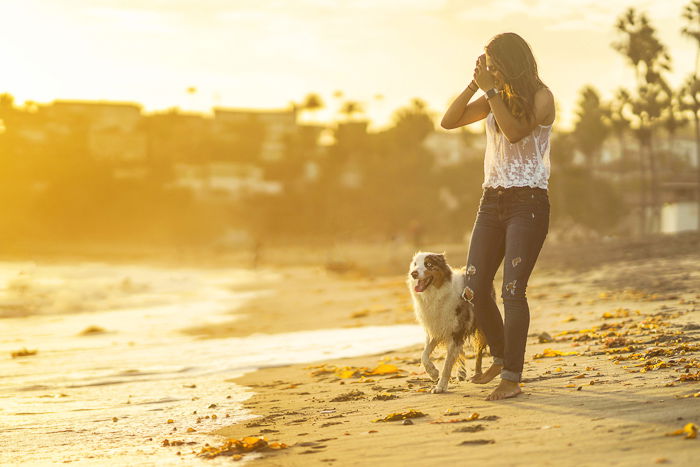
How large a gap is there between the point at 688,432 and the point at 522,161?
2.05m

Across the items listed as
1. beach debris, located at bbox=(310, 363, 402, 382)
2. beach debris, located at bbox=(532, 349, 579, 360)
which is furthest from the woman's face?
beach debris, located at bbox=(310, 363, 402, 382)

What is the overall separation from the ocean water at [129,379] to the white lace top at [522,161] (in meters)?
2.49

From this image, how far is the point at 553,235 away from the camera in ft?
195

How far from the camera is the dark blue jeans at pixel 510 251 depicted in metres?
5.62

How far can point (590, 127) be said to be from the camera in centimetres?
6159

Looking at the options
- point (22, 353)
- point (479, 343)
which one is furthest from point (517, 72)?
point (22, 353)

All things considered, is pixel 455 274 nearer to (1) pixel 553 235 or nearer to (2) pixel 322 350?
(2) pixel 322 350

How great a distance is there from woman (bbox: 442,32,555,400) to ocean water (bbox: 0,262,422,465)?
6.76 ft

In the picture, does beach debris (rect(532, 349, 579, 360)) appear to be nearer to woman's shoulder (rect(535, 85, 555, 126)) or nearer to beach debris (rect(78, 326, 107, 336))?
woman's shoulder (rect(535, 85, 555, 126))

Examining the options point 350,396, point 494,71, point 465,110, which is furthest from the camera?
point 350,396

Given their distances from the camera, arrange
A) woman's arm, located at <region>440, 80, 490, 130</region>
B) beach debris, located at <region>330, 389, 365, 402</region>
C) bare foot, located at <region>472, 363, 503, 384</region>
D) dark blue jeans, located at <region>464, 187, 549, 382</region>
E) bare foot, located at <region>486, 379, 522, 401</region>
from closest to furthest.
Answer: dark blue jeans, located at <region>464, 187, 549, 382</region> → bare foot, located at <region>486, 379, 522, 401</region> → woman's arm, located at <region>440, 80, 490, 130</region> → bare foot, located at <region>472, 363, 503, 384</region> → beach debris, located at <region>330, 389, 365, 402</region>

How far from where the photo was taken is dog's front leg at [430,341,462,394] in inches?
255

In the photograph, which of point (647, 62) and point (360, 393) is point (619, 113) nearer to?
point (647, 62)

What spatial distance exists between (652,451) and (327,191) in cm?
8913
